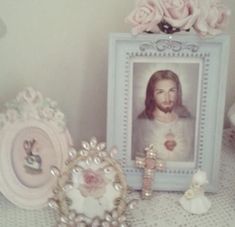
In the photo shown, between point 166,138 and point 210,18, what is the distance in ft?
0.72

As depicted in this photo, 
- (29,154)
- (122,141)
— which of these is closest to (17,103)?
(29,154)

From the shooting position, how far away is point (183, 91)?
2.59ft

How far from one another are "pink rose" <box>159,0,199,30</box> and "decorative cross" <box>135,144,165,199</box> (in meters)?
0.22

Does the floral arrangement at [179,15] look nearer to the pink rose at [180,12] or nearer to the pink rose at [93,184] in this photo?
the pink rose at [180,12]

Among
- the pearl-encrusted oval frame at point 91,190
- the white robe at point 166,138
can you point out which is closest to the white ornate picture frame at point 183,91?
the white robe at point 166,138

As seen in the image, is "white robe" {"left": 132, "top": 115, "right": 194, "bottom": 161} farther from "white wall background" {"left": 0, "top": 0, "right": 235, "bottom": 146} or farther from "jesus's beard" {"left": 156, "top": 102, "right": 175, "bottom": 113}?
"white wall background" {"left": 0, "top": 0, "right": 235, "bottom": 146}

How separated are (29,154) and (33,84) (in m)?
0.20

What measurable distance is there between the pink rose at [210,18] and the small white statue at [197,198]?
237 mm

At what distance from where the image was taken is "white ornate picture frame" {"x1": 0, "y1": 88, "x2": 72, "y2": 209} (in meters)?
0.76

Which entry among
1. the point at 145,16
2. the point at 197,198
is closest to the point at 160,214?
the point at 197,198

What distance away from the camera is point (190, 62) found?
78cm

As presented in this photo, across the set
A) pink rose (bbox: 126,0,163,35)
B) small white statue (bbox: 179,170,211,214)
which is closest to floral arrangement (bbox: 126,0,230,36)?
pink rose (bbox: 126,0,163,35)

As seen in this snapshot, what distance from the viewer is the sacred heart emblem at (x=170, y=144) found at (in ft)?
2.65

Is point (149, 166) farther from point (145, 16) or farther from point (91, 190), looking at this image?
point (145, 16)
